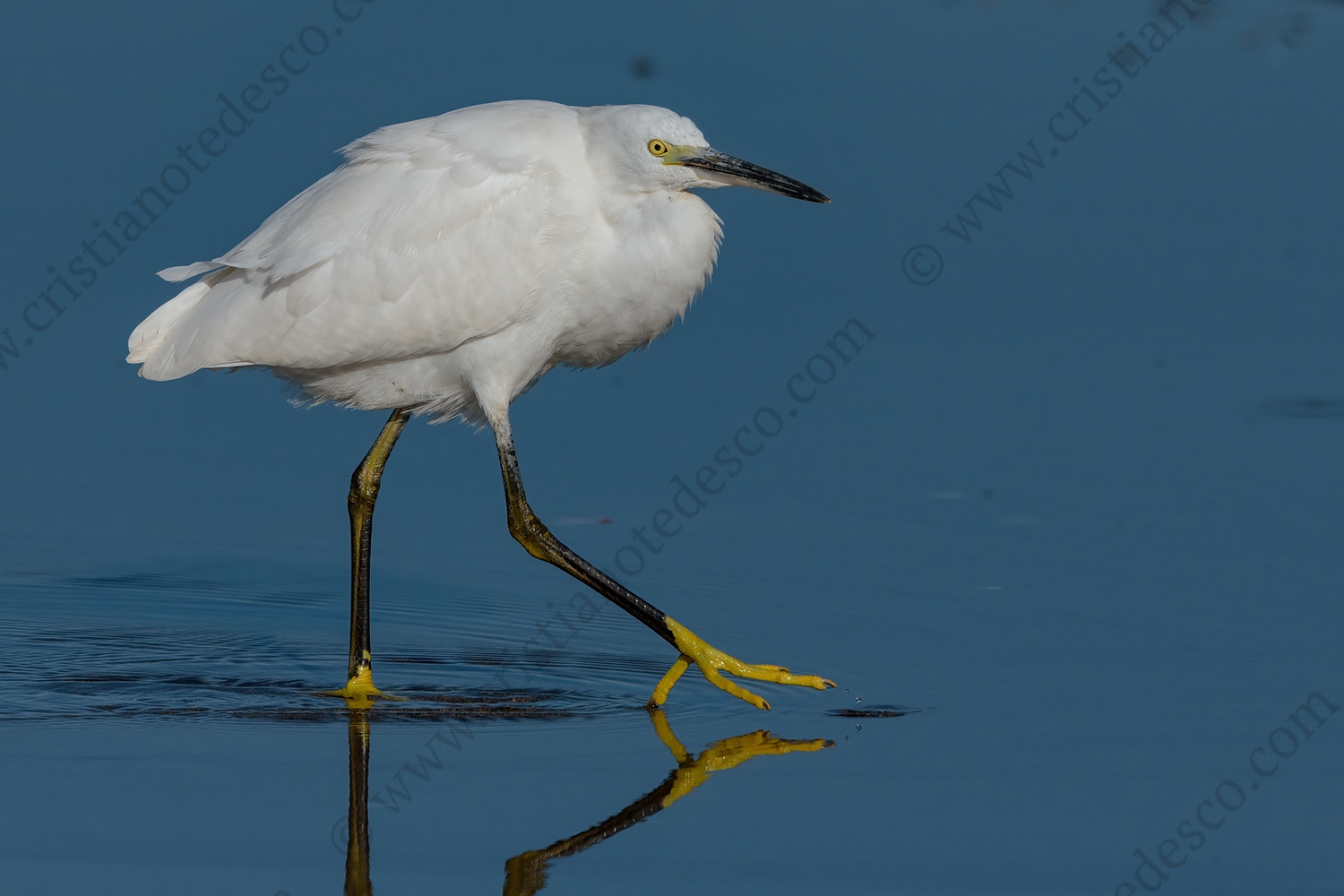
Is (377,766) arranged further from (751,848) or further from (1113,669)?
(1113,669)

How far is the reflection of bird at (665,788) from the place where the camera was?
515 centimetres

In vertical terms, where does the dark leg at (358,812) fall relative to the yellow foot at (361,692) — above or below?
below

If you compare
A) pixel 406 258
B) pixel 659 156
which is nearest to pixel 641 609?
pixel 406 258

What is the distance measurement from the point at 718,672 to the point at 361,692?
4.23 feet

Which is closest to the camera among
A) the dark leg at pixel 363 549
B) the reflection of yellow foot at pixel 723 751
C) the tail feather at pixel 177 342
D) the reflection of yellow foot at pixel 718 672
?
the reflection of yellow foot at pixel 723 751

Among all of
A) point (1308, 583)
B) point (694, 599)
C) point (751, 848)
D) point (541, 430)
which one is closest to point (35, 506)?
point (541, 430)

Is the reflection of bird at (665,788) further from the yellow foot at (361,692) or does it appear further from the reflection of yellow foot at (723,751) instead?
the yellow foot at (361,692)

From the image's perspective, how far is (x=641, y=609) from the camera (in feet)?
23.1

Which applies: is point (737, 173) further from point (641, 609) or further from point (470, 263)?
point (641, 609)

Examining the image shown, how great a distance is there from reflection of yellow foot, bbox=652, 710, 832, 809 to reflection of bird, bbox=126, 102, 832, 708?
2.13 feet

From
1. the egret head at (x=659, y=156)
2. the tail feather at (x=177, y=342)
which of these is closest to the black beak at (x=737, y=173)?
the egret head at (x=659, y=156)

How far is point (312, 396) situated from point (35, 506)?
182cm

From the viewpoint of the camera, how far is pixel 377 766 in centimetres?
604

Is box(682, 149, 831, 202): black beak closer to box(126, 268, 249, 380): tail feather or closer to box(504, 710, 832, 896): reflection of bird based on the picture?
box(126, 268, 249, 380): tail feather
